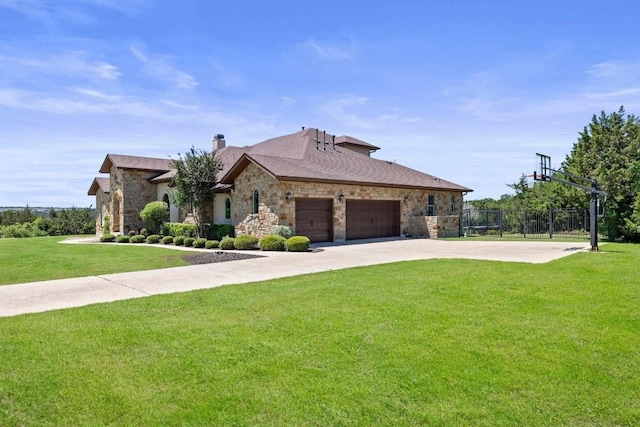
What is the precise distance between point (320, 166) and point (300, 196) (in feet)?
11.5

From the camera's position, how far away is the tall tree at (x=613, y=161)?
2141cm

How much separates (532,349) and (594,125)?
89.5 ft

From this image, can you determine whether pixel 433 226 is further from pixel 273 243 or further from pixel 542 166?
pixel 273 243

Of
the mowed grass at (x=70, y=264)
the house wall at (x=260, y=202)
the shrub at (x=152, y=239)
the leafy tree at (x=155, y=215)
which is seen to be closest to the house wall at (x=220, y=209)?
the house wall at (x=260, y=202)

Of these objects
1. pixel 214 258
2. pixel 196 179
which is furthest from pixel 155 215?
pixel 214 258

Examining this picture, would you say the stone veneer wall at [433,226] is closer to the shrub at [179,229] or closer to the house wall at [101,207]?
the shrub at [179,229]

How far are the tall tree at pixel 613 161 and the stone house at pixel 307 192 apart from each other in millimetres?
7809

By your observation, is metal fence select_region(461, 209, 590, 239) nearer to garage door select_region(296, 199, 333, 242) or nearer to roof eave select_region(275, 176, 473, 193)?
roof eave select_region(275, 176, 473, 193)

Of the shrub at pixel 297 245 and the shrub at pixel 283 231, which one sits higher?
the shrub at pixel 283 231

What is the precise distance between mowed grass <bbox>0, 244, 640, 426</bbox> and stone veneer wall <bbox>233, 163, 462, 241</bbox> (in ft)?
37.2

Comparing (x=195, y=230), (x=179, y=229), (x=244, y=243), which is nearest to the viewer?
(x=244, y=243)

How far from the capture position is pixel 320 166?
22266 millimetres

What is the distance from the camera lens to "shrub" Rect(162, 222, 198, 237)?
22.5 meters

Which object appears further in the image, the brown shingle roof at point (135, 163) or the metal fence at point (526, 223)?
the brown shingle roof at point (135, 163)
